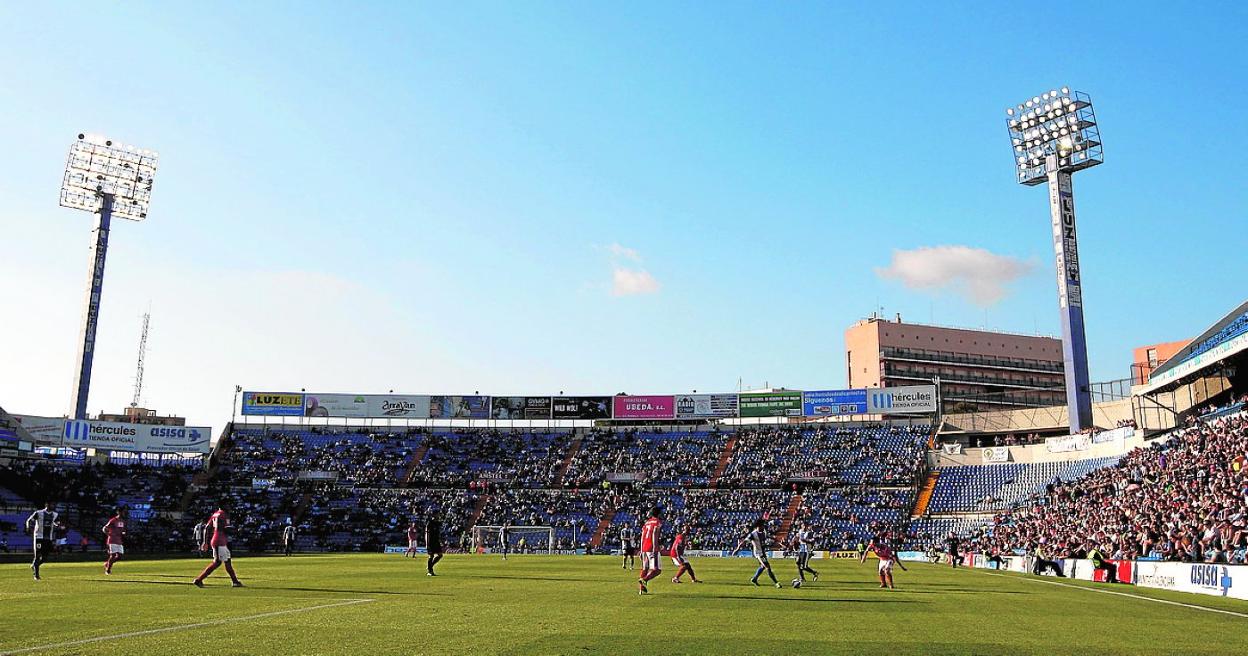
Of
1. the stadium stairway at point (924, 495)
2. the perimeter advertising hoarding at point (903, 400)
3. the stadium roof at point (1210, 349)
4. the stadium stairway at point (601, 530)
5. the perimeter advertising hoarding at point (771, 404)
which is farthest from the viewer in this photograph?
the perimeter advertising hoarding at point (771, 404)

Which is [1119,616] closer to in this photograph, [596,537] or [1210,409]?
[1210,409]

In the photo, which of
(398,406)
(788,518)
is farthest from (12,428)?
(788,518)

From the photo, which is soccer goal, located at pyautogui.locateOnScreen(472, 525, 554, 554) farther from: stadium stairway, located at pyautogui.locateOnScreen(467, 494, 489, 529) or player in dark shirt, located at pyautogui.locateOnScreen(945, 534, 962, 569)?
player in dark shirt, located at pyautogui.locateOnScreen(945, 534, 962, 569)

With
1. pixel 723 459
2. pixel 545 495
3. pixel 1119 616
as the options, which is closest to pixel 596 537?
pixel 545 495

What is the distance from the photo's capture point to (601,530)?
241 ft

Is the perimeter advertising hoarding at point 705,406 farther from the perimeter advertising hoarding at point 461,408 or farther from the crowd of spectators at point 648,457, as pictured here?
the perimeter advertising hoarding at point 461,408

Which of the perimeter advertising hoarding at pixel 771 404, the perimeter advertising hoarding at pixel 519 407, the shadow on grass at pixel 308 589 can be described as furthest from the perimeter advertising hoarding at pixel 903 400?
the shadow on grass at pixel 308 589

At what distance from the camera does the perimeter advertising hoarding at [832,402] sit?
289 ft

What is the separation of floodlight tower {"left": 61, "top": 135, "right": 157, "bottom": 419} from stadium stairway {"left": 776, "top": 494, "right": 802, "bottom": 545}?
59.8 m

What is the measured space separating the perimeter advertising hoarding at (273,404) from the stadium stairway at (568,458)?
28.8 metres

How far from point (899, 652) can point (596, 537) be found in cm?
6308

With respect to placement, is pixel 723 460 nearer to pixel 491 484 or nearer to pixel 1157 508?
pixel 491 484

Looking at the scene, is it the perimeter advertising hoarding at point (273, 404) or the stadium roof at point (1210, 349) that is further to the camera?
the perimeter advertising hoarding at point (273, 404)

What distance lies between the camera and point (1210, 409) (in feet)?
175
